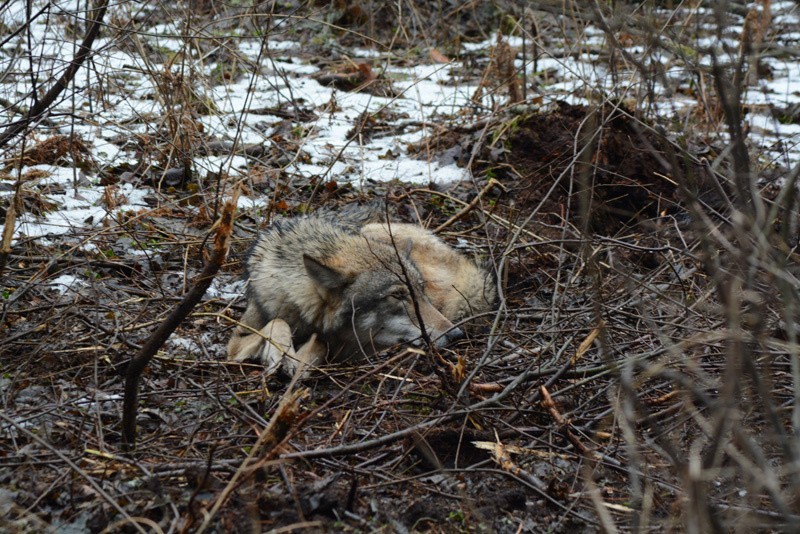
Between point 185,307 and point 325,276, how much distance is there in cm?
197

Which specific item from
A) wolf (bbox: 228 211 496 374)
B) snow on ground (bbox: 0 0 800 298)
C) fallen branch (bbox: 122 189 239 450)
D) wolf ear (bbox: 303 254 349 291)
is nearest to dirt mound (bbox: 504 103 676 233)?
snow on ground (bbox: 0 0 800 298)

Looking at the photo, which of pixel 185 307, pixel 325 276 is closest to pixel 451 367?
pixel 325 276

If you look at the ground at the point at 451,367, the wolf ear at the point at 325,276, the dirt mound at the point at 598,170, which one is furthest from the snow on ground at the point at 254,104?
the wolf ear at the point at 325,276

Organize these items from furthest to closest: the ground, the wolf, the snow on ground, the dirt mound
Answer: the dirt mound
the snow on ground
the wolf
the ground

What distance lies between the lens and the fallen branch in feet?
10.8

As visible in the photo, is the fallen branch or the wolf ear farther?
the wolf ear

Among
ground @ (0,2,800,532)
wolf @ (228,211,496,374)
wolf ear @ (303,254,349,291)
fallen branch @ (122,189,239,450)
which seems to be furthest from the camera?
wolf @ (228,211,496,374)

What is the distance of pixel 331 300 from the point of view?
5391 mm

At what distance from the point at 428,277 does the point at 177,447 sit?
2.75m

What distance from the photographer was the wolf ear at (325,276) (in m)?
5.12

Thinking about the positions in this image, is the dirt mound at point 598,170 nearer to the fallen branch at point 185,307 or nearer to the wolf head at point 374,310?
the wolf head at point 374,310

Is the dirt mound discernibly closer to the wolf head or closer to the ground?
the ground

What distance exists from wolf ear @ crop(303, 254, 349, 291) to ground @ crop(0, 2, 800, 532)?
609 mm

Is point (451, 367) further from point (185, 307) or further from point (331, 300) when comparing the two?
point (185, 307)
